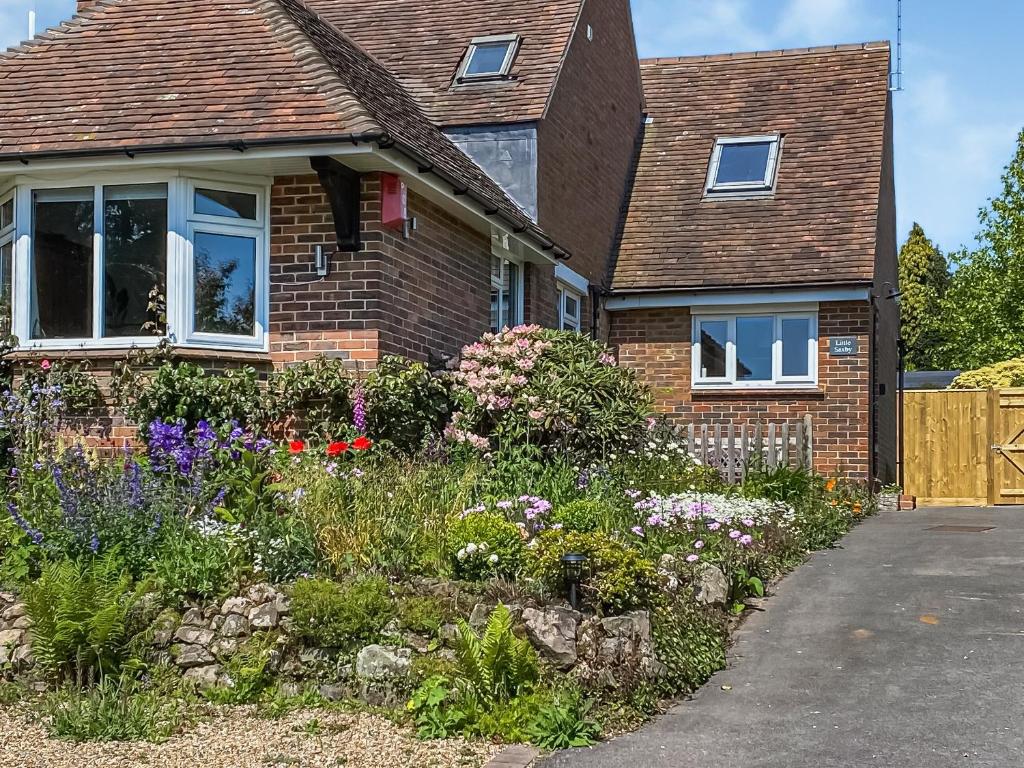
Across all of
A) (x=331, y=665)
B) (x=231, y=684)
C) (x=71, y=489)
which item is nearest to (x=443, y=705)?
(x=331, y=665)

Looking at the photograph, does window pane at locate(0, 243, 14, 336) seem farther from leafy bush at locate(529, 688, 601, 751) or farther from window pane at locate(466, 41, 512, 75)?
window pane at locate(466, 41, 512, 75)

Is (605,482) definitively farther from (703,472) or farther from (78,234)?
(78,234)

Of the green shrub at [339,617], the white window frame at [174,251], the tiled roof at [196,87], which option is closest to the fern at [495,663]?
the green shrub at [339,617]

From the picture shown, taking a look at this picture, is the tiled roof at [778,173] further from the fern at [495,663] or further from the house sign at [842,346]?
the fern at [495,663]

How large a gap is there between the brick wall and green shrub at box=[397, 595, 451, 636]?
31.7 feet

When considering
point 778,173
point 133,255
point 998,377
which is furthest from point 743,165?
point 133,255

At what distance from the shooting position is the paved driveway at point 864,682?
6262 mm

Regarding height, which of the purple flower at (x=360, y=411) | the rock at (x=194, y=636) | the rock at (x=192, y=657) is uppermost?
the purple flower at (x=360, y=411)

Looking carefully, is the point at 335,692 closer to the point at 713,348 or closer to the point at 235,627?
the point at 235,627

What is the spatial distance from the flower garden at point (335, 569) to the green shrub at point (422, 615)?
0.04 feet

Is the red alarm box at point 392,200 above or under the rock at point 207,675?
above

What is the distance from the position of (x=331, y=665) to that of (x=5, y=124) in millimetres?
7385

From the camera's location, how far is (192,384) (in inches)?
422

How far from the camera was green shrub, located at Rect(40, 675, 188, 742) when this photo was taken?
6.52 metres
